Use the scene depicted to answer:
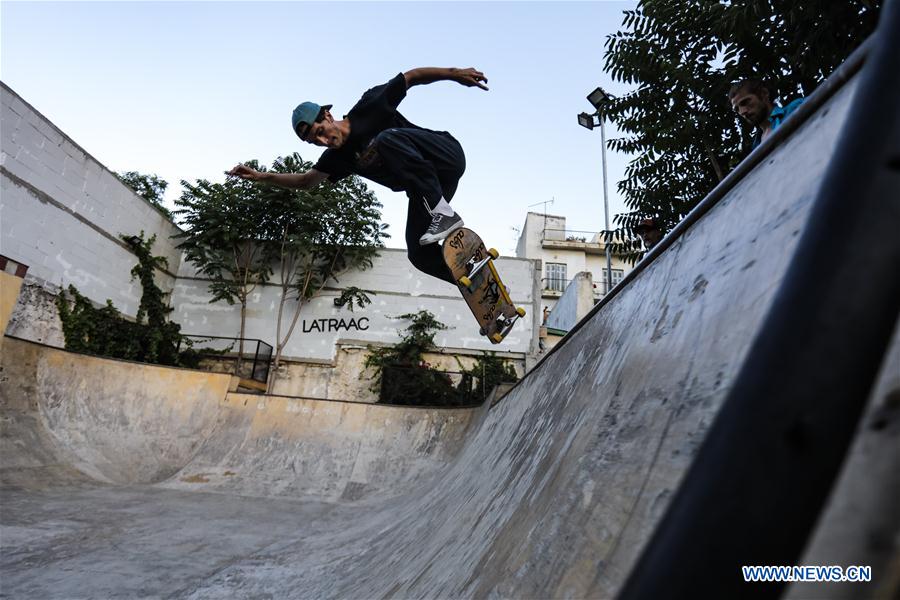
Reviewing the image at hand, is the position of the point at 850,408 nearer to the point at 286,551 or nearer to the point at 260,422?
the point at 286,551

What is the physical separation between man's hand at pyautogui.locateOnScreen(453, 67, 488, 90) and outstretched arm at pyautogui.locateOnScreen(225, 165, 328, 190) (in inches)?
45.3

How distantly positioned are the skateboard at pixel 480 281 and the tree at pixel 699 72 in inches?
95.9

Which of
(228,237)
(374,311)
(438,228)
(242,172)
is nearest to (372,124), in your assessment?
(438,228)

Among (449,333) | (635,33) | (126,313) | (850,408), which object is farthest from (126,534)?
(126,313)

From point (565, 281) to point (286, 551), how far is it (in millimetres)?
27905

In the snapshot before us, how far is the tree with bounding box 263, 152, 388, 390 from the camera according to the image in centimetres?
1577

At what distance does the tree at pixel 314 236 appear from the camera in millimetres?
15774

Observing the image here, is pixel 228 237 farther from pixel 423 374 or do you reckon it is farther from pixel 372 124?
pixel 372 124

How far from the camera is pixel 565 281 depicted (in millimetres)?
29422

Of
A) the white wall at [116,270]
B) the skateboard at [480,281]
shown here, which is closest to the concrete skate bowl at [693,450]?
the skateboard at [480,281]

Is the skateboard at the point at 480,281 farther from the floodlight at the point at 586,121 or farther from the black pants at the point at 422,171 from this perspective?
the floodlight at the point at 586,121

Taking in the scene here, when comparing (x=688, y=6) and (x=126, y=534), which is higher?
(x=688, y=6)

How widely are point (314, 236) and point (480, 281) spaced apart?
1337 cm

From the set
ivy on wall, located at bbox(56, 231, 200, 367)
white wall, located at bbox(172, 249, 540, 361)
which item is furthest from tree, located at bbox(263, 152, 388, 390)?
ivy on wall, located at bbox(56, 231, 200, 367)
